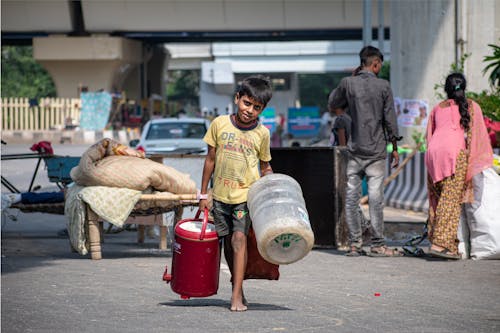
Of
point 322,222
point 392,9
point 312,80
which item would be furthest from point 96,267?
point 312,80

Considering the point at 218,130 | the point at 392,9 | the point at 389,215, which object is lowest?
the point at 389,215

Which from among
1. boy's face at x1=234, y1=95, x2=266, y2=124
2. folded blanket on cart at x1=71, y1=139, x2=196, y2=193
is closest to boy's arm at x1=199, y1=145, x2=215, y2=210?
boy's face at x1=234, y1=95, x2=266, y2=124

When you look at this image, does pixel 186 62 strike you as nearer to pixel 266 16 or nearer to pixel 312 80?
pixel 312 80

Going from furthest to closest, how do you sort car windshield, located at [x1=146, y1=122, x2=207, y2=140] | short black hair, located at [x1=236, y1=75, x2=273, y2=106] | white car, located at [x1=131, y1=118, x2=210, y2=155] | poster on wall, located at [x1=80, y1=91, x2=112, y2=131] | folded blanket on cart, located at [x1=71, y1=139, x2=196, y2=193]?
1. poster on wall, located at [x1=80, y1=91, x2=112, y2=131]
2. car windshield, located at [x1=146, y1=122, x2=207, y2=140]
3. white car, located at [x1=131, y1=118, x2=210, y2=155]
4. folded blanket on cart, located at [x1=71, y1=139, x2=196, y2=193]
5. short black hair, located at [x1=236, y1=75, x2=273, y2=106]

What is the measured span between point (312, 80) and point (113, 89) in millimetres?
52921

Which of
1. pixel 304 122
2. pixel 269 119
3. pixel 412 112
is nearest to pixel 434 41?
pixel 412 112

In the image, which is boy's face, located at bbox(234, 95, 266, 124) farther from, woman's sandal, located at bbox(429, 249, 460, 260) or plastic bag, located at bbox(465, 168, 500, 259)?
plastic bag, located at bbox(465, 168, 500, 259)

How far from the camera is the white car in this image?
66.3ft

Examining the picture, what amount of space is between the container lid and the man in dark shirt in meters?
3.92

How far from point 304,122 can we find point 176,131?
61.6 feet

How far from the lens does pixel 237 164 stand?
7840mm

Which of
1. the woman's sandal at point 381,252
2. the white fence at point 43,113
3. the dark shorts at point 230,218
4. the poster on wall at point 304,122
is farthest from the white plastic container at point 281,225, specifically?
the white fence at point 43,113

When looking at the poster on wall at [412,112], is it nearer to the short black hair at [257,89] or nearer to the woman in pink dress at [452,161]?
the woman in pink dress at [452,161]

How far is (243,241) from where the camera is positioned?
7828 millimetres
